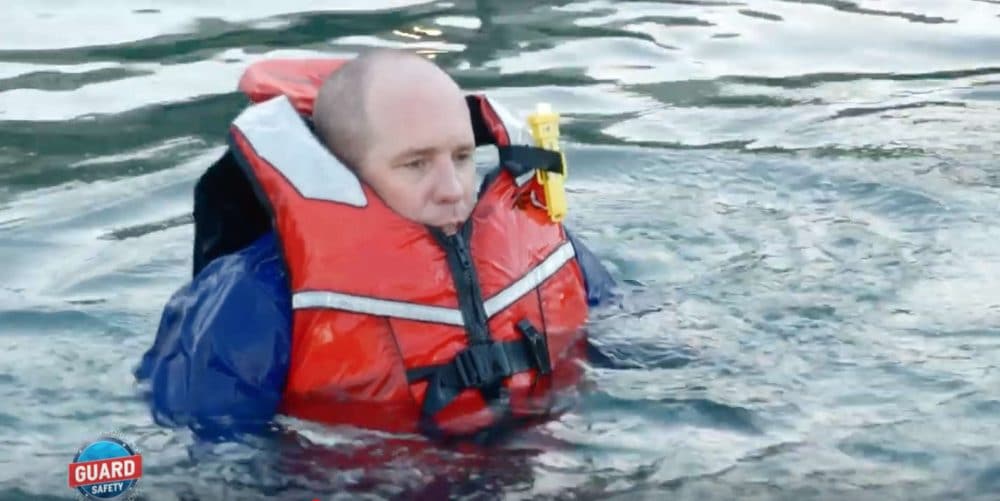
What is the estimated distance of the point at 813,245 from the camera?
5.68 m

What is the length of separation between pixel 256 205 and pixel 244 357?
0.65 meters

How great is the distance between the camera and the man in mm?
4242

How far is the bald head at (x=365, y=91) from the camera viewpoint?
441 centimetres

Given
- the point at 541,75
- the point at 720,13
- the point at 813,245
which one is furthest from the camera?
the point at 720,13

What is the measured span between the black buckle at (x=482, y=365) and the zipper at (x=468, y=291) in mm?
50

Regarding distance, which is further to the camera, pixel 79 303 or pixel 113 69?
pixel 113 69

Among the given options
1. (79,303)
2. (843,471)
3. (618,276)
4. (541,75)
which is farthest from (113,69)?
(843,471)

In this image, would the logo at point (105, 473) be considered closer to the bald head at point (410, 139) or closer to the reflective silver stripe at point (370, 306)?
the reflective silver stripe at point (370, 306)

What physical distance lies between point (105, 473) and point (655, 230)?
2.50 metres

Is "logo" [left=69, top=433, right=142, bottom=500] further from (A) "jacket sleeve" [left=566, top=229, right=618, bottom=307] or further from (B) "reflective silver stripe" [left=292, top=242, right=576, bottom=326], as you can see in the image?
(A) "jacket sleeve" [left=566, top=229, right=618, bottom=307]

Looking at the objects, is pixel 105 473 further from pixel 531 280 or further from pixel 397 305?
pixel 531 280

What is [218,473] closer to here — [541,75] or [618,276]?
[618,276]

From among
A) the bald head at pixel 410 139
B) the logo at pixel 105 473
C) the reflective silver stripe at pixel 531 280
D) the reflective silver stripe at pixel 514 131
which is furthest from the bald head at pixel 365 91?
the logo at pixel 105 473

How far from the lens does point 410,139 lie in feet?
14.3
